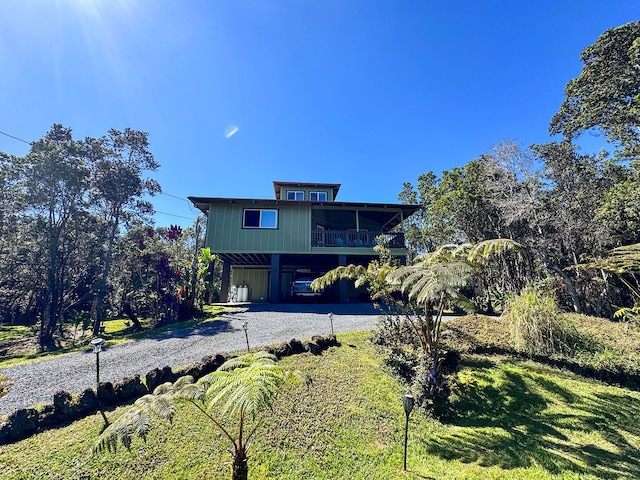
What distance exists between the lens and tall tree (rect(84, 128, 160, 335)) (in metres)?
12.5

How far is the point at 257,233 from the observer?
14.3 m

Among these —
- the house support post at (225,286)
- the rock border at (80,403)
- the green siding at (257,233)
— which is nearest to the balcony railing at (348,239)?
the green siding at (257,233)

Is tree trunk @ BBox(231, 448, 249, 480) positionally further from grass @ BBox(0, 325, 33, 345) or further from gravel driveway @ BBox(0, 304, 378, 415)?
grass @ BBox(0, 325, 33, 345)

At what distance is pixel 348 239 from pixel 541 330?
9.70m

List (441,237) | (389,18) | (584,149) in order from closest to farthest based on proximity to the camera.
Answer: (389,18) → (584,149) → (441,237)

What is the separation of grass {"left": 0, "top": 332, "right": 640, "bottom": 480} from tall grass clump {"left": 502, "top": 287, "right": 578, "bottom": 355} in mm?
1003

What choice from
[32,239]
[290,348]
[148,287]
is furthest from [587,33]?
[32,239]

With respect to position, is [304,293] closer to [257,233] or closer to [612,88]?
[257,233]

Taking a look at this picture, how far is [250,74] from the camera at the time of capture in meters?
9.46

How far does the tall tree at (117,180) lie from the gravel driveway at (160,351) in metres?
6.55

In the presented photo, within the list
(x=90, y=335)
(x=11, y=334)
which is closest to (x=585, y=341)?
(x=90, y=335)

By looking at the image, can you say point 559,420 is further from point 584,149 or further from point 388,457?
point 584,149

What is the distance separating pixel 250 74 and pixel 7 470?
10.9 m

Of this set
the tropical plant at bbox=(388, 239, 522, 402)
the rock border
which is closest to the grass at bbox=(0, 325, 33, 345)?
the rock border
